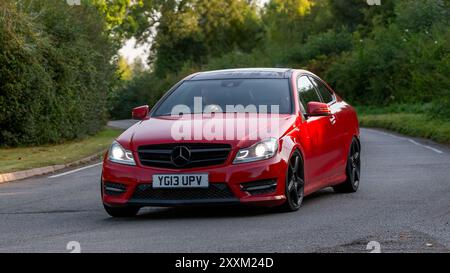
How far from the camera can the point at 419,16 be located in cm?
6072

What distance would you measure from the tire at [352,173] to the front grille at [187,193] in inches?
127

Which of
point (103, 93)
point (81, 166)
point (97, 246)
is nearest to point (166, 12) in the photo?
point (103, 93)

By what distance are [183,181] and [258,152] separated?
0.83 m

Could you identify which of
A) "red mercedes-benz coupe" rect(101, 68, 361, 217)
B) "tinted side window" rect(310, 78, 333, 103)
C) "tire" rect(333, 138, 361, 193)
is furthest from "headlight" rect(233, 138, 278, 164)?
"tire" rect(333, 138, 361, 193)

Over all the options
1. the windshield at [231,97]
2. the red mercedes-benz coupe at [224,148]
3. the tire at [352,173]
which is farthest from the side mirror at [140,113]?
the tire at [352,173]

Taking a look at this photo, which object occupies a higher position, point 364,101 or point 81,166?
point 81,166

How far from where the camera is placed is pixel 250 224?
11039mm

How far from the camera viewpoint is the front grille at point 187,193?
11.5 m

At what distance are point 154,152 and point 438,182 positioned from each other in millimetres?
5446

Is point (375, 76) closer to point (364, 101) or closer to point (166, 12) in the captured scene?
point (364, 101)

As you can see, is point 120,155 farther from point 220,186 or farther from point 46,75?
point 46,75

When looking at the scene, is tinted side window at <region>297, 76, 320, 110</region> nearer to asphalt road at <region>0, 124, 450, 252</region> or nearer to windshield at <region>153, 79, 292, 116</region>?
windshield at <region>153, 79, 292, 116</region>

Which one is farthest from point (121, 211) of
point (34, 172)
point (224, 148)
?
point (34, 172)

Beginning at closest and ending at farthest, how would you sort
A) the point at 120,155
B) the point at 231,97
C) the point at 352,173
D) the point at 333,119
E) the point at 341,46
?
the point at 120,155, the point at 231,97, the point at 333,119, the point at 352,173, the point at 341,46
